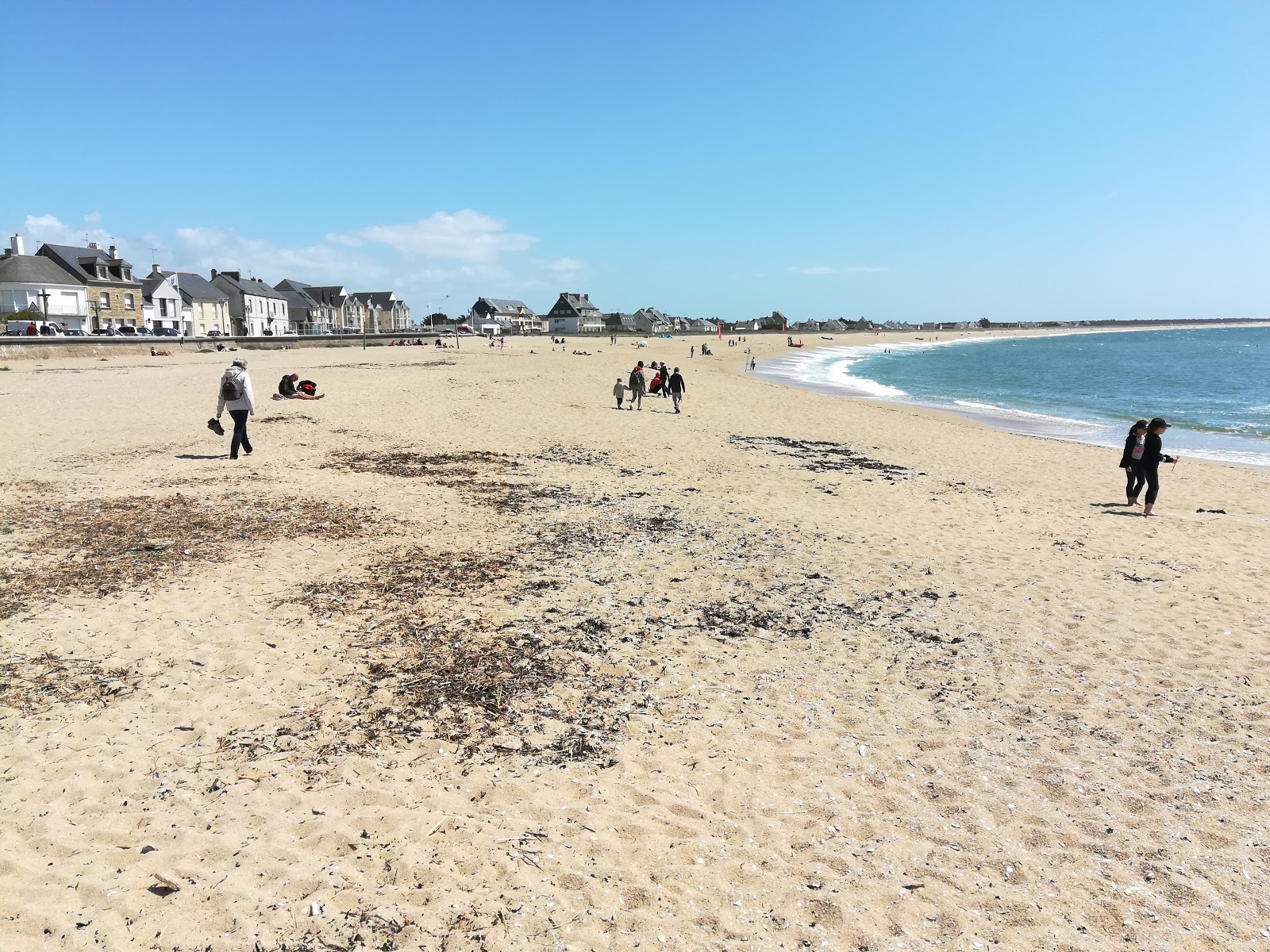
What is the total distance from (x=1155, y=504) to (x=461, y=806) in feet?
45.7

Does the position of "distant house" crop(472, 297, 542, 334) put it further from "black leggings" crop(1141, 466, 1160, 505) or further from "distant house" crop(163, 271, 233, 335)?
"black leggings" crop(1141, 466, 1160, 505)

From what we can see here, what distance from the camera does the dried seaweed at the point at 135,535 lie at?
24.2 ft

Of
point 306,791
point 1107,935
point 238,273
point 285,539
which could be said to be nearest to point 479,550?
point 285,539

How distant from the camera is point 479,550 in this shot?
9.02 metres

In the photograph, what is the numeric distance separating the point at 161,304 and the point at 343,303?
147 ft

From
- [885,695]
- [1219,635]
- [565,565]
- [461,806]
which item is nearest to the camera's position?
[461,806]

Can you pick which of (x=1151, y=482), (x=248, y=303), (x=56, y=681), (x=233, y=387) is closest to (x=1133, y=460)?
(x=1151, y=482)

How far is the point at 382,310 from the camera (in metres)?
132

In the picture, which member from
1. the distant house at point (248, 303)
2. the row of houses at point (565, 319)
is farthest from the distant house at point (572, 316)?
the distant house at point (248, 303)

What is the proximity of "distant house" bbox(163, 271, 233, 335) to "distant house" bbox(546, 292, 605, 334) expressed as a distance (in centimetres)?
6260

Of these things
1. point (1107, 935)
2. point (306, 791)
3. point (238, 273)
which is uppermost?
point (238, 273)

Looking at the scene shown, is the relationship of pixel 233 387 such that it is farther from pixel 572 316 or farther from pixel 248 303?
pixel 572 316

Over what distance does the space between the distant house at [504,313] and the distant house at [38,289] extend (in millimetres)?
77297

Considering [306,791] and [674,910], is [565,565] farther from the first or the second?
[674,910]
